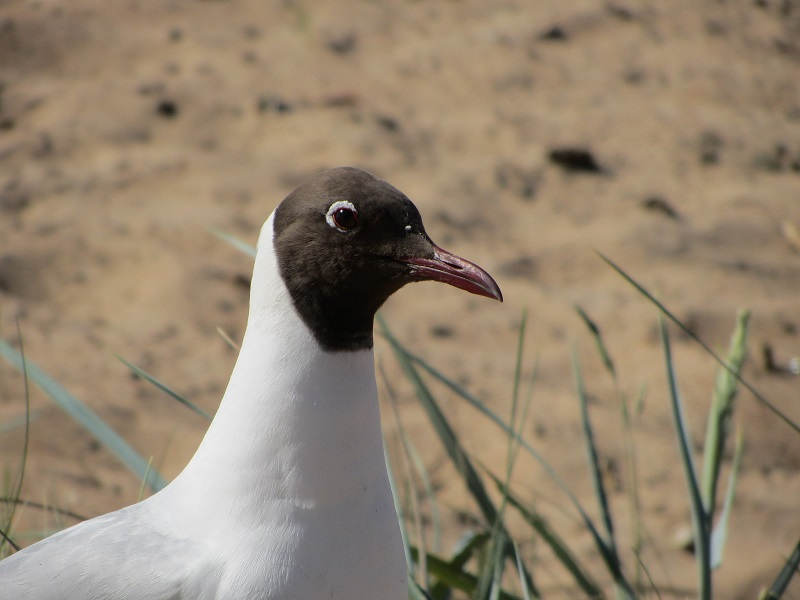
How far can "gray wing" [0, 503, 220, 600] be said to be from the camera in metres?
1.55

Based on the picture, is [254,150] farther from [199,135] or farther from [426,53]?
[426,53]

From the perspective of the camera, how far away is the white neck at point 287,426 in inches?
62.8

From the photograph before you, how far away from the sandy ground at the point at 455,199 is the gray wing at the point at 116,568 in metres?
0.73

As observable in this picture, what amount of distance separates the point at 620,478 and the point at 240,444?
1842 mm

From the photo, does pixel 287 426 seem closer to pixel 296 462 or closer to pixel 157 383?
pixel 296 462

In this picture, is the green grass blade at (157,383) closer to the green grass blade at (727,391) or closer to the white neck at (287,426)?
the white neck at (287,426)

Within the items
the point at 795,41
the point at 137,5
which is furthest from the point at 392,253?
the point at 795,41

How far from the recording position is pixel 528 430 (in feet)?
11.0

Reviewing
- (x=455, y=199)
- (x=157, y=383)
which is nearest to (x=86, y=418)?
(x=157, y=383)

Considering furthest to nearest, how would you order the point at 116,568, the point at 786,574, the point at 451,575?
the point at 451,575 → the point at 786,574 → the point at 116,568

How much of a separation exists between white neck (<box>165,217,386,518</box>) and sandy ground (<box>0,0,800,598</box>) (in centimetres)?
90

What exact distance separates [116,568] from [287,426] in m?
0.33

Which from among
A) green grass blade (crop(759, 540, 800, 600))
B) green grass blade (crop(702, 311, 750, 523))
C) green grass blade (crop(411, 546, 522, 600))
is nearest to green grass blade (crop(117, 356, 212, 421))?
green grass blade (crop(411, 546, 522, 600))

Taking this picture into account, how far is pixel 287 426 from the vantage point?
5.24 feet
